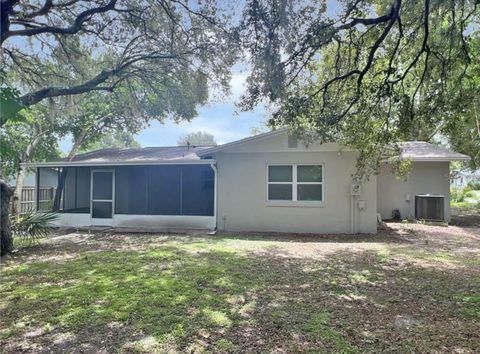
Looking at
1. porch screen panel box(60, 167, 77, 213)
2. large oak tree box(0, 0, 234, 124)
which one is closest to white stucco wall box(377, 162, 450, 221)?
large oak tree box(0, 0, 234, 124)

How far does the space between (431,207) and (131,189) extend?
11802 millimetres

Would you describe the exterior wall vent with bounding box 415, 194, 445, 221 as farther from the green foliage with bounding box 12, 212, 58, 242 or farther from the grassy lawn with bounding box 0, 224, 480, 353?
the green foliage with bounding box 12, 212, 58, 242

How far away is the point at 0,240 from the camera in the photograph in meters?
8.10

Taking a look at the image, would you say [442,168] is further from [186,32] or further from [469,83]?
[186,32]

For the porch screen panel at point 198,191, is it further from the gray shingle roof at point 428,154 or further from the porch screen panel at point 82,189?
the gray shingle roof at point 428,154

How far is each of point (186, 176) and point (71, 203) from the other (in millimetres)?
5529

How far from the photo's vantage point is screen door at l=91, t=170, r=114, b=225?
1352cm

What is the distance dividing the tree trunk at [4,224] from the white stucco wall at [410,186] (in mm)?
12992

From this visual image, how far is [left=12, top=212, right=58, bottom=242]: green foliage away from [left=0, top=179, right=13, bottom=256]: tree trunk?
827 millimetres

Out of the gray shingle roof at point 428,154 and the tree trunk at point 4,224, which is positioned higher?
the gray shingle roof at point 428,154

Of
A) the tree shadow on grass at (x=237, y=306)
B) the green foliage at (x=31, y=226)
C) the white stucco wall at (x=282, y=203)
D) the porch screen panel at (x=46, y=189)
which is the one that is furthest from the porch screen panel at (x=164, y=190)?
the tree shadow on grass at (x=237, y=306)

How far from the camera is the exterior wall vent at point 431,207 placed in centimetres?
1330

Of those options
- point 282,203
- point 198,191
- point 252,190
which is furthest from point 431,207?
point 198,191

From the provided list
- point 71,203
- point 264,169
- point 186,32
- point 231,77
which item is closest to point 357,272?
point 264,169
